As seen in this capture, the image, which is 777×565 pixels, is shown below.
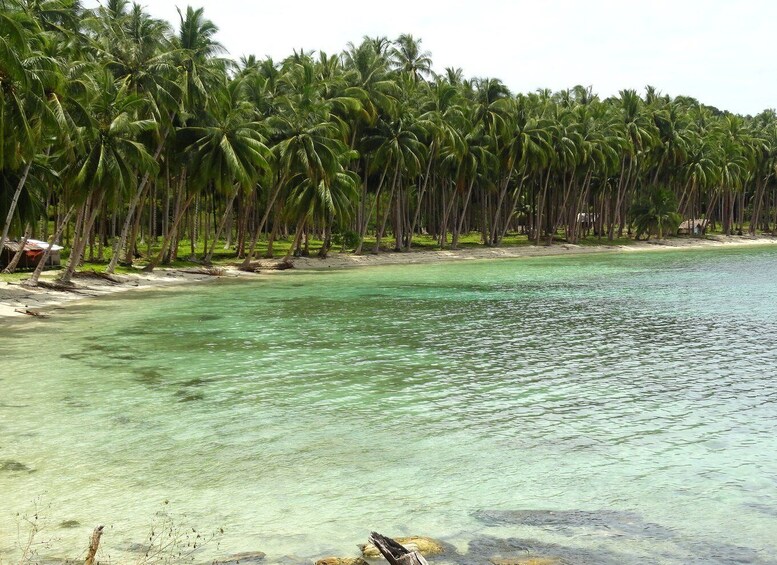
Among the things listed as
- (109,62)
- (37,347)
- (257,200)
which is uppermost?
(109,62)

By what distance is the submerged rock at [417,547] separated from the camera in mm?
9016

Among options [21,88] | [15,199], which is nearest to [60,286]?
[15,199]

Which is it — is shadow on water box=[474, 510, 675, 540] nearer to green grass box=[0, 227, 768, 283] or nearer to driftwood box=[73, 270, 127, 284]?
green grass box=[0, 227, 768, 283]

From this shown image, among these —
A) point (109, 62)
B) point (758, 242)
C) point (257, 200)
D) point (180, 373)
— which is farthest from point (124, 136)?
point (758, 242)

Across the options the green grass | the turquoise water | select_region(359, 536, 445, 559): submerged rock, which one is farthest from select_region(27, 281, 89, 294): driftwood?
select_region(359, 536, 445, 559): submerged rock

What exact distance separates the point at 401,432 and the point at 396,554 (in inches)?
297

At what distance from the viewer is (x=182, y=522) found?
396 inches

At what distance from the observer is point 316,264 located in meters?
59.0

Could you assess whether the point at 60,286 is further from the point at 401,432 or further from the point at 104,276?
the point at 401,432

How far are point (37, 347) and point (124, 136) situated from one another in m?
18.2

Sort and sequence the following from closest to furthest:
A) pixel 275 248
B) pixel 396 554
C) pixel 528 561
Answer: pixel 396 554 < pixel 528 561 < pixel 275 248

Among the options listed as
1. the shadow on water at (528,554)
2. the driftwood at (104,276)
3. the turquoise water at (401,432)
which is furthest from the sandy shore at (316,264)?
the shadow on water at (528,554)

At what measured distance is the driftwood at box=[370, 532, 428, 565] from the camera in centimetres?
660

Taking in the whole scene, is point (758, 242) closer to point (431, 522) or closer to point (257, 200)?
point (257, 200)
